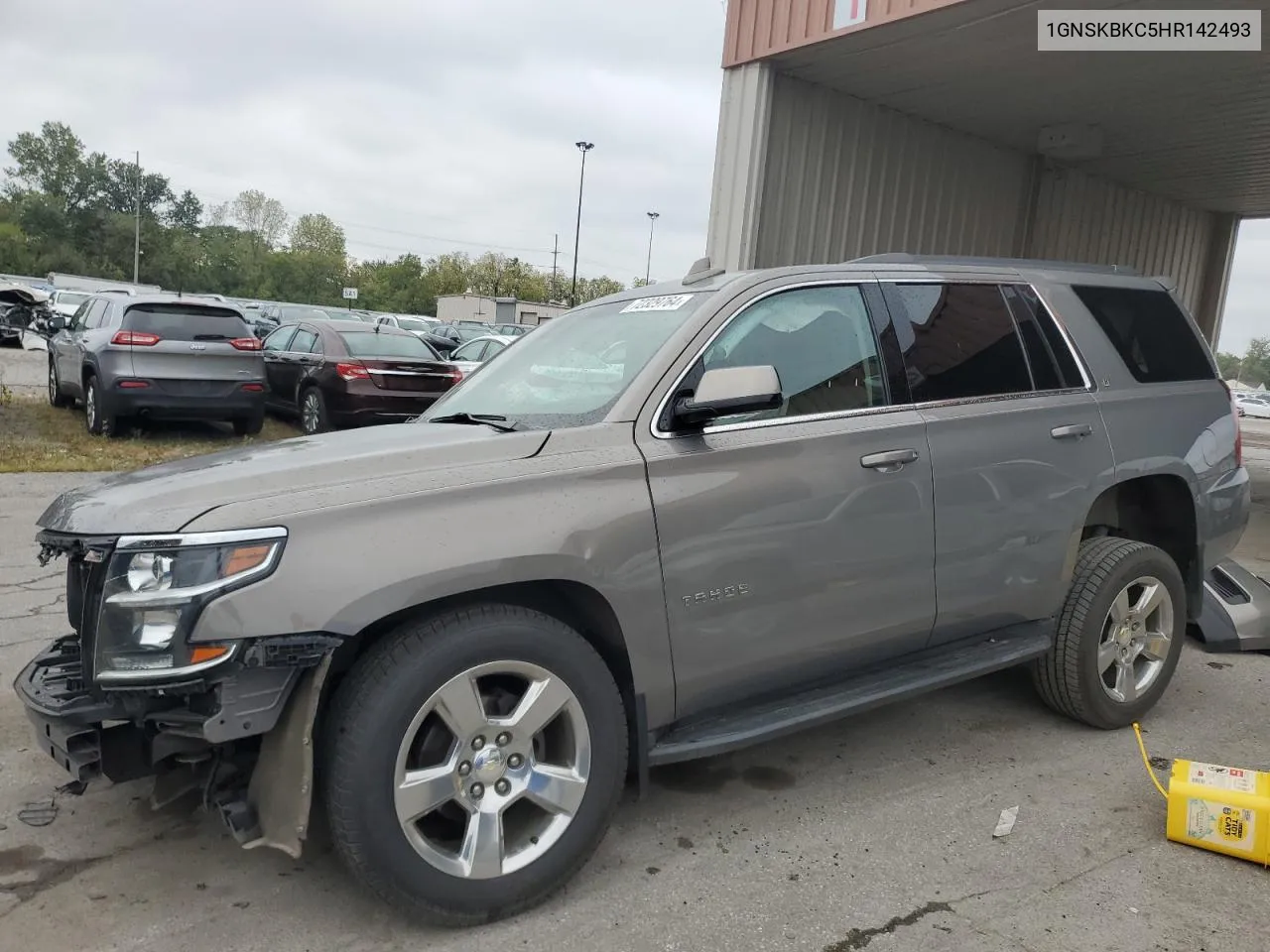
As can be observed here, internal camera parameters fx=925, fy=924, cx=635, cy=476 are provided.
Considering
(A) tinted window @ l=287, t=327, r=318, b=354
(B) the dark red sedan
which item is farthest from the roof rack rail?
(A) tinted window @ l=287, t=327, r=318, b=354

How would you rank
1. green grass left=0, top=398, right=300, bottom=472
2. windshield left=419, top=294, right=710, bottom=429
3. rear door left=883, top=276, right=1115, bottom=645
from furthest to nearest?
green grass left=0, top=398, right=300, bottom=472, rear door left=883, top=276, right=1115, bottom=645, windshield left=419, top=294, right=710, bottom=429

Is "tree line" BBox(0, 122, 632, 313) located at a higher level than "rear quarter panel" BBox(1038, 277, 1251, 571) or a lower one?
higher

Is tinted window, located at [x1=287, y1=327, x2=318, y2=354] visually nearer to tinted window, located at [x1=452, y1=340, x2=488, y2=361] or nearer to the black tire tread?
tinted window, located at [x1=452, y1=340, x2=488, y2=361]

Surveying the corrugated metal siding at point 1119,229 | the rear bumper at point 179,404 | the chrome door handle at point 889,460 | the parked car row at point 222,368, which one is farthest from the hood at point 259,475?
the corrugated metal siding at point 1119,229

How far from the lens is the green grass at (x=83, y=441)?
30.6 ft

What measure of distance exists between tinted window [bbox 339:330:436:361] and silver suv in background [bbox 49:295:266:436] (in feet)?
4.05

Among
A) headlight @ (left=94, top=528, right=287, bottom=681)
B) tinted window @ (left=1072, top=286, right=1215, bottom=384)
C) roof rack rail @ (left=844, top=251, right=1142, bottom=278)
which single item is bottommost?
headlight @ (left=94, top=528, right=287, bottom=681)

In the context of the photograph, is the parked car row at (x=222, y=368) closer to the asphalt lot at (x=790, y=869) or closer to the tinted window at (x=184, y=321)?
the tinted window at (x=184, y=321)

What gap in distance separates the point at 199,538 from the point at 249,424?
9.56 m

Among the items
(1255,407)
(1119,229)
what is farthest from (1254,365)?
(1119,229)

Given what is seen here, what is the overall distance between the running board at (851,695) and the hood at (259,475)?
3.32 feet

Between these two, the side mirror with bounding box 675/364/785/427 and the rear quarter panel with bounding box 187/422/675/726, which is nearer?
the rear quarter panel with bounding box 187/422/675/726

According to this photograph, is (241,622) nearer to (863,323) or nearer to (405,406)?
(863,323)

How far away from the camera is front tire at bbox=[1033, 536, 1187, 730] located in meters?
3.81
